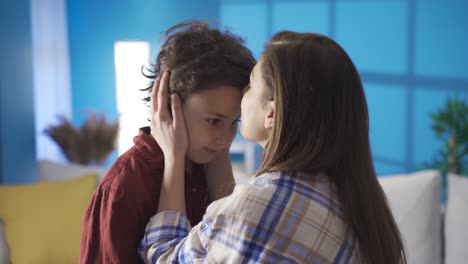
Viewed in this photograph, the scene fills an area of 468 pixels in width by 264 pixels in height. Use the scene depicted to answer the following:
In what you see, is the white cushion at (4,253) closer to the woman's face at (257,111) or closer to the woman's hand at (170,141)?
the woman's hand at (170,141)

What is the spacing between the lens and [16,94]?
3.88 m

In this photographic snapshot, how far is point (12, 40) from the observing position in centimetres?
383

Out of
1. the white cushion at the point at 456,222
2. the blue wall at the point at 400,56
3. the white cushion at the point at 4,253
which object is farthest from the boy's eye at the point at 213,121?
the blue wall at the point at 400,56

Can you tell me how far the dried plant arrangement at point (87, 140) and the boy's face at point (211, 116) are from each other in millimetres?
2969

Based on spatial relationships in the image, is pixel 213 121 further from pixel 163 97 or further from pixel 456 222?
pixel 456 222

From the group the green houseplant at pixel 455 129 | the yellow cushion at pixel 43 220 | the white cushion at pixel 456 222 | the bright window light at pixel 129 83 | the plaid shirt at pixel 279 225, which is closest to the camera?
the plaid shirt at pixel 279 225

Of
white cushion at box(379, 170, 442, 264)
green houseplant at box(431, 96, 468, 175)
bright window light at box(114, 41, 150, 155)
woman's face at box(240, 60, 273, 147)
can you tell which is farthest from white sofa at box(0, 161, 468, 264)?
bright window light at box(114, 41, 150, 155)

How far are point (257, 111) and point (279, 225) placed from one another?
208 millimetres

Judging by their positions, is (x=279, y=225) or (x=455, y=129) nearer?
(x=279, y=225)

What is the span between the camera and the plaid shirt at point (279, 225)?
103 cm

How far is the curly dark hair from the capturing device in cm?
129

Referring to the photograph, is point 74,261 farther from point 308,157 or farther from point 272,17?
point 272,17

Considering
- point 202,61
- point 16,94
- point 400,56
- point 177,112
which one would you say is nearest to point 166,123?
point 177,112

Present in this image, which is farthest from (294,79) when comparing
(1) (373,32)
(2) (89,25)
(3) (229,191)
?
(2) (89,25)
